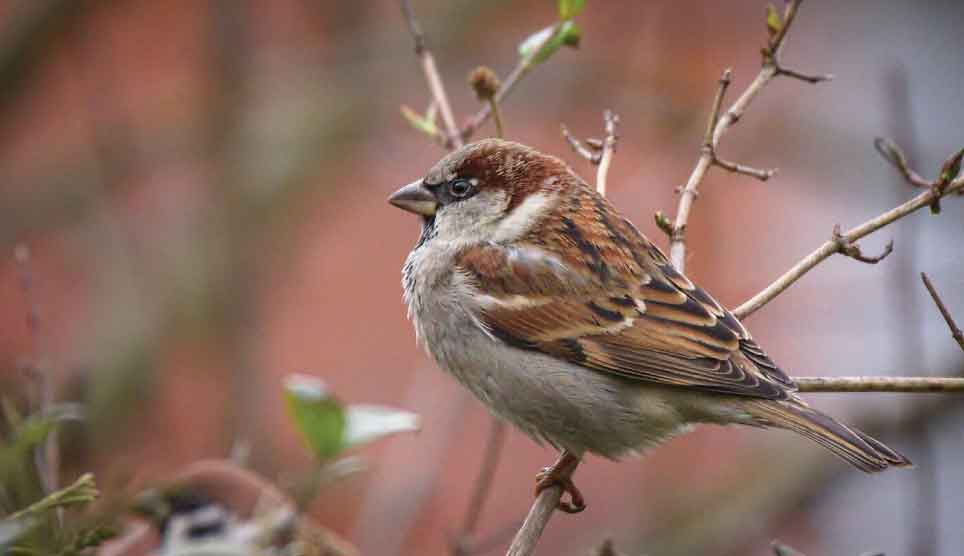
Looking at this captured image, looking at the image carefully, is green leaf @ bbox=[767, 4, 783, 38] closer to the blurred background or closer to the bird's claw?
the bird's claw

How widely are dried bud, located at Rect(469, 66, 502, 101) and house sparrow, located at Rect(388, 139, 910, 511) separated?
33 cm

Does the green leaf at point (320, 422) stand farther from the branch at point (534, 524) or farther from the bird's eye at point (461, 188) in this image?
the bird's eye at point (461, 188)

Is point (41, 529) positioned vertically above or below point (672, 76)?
below

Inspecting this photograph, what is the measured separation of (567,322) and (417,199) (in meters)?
0.60

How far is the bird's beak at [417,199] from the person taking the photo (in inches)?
132

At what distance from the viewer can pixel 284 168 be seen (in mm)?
5453

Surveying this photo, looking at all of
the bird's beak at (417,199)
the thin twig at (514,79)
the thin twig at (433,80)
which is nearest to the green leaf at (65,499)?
the thin twig at (514,79)

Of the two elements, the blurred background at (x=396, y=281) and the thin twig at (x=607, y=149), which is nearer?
the thin twig at (x=607, y=149)

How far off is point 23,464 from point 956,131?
20.8 ft

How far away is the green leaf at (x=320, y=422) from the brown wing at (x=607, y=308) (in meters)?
1.69

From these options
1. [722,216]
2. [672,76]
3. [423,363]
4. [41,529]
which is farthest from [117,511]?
[722,216]

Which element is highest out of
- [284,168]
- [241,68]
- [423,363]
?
[241,68]

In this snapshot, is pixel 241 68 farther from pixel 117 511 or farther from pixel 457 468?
pixel 117 511

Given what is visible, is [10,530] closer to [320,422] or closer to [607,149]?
[320,422]
